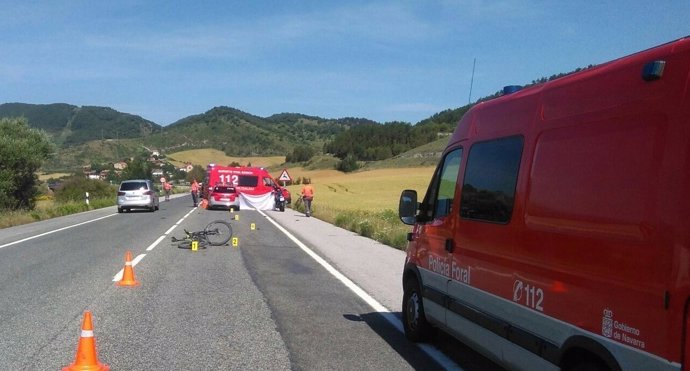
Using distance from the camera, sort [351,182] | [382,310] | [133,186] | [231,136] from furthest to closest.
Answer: [231,136] → [351,182] → [133,186] → [382,310]

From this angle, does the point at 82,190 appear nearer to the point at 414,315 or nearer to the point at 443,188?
the point at 414,315

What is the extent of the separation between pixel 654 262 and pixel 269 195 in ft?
124

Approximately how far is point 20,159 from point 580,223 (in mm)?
43461

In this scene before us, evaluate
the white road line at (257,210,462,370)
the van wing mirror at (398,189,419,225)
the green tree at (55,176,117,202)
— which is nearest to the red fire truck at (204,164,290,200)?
the green tree at (55,176,117,202)

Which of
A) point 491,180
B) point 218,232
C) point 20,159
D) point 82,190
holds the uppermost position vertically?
point 491,180

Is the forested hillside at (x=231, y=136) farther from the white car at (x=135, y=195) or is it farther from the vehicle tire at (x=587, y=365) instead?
the vehicle tire at (x=587, y=365)

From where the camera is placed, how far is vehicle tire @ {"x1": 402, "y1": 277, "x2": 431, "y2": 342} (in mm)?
6918

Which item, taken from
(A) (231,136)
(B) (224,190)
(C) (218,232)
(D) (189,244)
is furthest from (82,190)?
(A) (231,136)

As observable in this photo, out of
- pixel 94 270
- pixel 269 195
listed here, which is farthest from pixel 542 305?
pixel 269 195

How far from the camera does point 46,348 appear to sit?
255 inches

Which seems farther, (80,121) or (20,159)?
(80,121)

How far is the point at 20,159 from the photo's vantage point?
4159cm

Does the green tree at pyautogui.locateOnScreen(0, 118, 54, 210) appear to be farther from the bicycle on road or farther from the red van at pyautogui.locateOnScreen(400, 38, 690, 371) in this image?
the red van at pyautogui.locateOnScreen(400, 38, 690, 371)

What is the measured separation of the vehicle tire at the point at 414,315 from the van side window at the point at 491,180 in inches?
61.8
